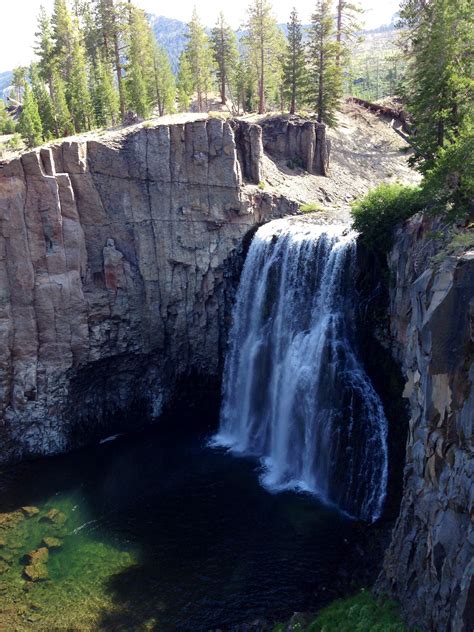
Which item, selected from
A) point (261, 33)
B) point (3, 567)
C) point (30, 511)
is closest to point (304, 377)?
point (30, 511)

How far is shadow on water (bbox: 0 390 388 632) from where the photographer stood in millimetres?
20125

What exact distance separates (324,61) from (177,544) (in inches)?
1500

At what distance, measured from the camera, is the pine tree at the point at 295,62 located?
44.4 metres

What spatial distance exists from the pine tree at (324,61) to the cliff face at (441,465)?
33.2m

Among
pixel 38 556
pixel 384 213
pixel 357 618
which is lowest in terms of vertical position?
pixel 38 556

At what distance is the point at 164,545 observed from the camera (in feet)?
76.9

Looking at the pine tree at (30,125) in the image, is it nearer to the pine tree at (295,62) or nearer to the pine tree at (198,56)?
the pine tree at (198,56)

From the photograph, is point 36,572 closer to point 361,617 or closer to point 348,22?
point 361,617

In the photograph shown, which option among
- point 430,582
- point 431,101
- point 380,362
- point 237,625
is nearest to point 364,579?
point 237,625

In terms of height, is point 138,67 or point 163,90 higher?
point 138,67

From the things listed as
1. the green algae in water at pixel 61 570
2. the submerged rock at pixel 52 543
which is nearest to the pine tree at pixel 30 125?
the green algae in water at pixel 61 570

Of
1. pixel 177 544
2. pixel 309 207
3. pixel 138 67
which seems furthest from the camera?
pixel 138 67

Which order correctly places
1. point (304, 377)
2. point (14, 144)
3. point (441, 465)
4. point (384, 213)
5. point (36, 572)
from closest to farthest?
point (441, 465) < point (36, 572) < point (384, 213) < point (304, 377) < point (14, 144)

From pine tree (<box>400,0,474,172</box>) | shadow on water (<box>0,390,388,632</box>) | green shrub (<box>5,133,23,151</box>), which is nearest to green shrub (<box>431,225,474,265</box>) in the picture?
pine tree (<box>400,0,474,172</box>)
